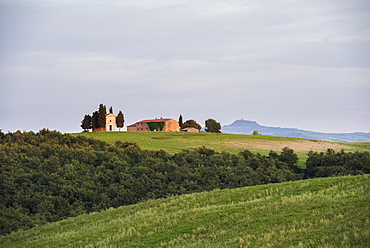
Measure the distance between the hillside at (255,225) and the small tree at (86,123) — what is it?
105 metres

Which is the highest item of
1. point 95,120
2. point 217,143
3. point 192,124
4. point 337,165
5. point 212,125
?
point 95,120

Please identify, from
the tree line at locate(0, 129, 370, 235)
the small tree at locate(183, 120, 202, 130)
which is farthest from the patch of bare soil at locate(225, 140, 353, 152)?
the small tree at locate(183, 120, 202, 130)

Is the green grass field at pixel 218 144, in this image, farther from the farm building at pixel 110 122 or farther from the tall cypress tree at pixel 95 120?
the farm building at pixel 110 122

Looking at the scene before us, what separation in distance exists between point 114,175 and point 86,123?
3107 inches

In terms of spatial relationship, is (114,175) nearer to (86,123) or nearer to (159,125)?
(86,123)

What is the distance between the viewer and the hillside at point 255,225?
555 inches

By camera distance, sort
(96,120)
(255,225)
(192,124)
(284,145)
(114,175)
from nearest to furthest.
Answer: (255,225) < (114,175) < (284,145) < (96,120) < (192,124)

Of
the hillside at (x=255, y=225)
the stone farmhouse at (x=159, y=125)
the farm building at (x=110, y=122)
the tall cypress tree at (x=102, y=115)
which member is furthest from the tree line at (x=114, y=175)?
the stone farmhouse at (x=159, y=125)

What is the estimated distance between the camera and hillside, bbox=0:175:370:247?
14096mm

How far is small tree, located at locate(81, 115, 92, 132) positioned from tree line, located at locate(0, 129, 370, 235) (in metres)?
61.1

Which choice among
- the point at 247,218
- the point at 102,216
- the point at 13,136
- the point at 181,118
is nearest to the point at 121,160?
the point at 13,136

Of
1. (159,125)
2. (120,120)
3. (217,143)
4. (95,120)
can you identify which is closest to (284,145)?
(217,143)

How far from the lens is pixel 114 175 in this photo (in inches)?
2309

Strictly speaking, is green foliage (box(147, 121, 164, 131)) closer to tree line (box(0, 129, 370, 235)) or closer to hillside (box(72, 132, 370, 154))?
hillside (box(72, 132, 370, 154))
